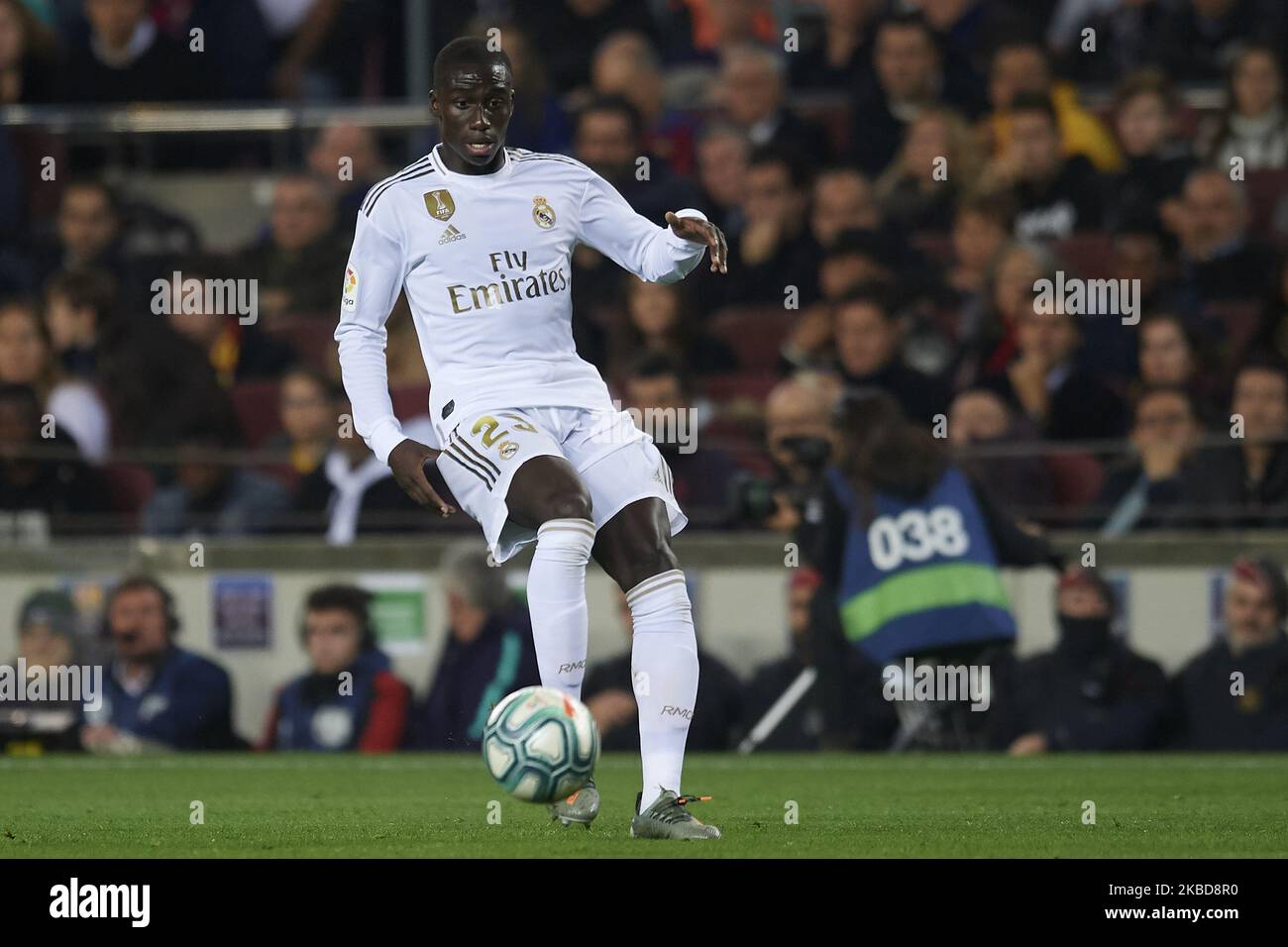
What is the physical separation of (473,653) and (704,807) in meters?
3.69

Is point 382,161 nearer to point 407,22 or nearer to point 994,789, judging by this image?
point 407,22

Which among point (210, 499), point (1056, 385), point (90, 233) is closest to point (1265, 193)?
point (1056, 385)

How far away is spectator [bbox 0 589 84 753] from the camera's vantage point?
1174cm

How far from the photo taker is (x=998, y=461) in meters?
11.6

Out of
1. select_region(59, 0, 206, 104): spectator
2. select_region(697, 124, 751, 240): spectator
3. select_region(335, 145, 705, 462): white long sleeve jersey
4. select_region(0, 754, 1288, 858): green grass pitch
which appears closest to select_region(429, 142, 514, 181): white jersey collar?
select_region(335, 145, 705, 462): white long sleeve jersey

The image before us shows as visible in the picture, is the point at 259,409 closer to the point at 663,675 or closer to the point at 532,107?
the point at 532,107

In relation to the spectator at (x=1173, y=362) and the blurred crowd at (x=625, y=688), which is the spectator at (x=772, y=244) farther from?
the blurred crowd at (x=625, y=688)

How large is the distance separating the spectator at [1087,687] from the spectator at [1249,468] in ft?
2.44

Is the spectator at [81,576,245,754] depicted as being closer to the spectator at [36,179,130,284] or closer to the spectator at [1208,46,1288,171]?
the spectator at [36,179,130,284]

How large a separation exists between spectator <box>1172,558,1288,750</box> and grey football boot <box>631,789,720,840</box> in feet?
15.4

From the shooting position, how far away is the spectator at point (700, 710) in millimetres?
11133

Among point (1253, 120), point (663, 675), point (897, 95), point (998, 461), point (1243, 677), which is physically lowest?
point (1243, 677)

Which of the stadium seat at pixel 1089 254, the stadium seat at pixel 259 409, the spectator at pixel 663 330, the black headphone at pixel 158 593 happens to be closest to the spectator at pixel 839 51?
the stadium seat at pixel 1089 254
